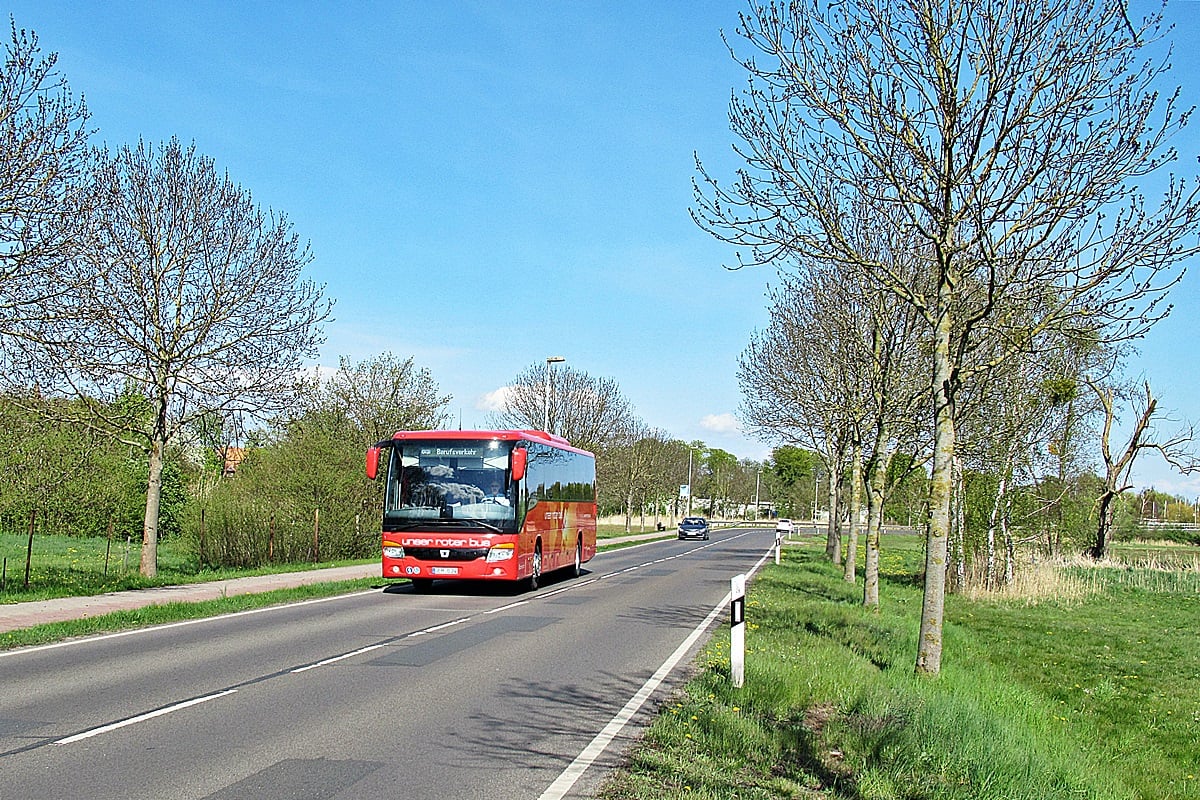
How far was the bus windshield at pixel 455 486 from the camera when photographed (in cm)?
2089

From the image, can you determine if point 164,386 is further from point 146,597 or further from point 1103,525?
point 1103,525

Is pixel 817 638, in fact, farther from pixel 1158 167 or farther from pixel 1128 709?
pixel 1158 167

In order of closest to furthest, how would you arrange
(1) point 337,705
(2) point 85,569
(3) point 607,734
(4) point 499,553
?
(3) point 607,734, (1) point 337,705, (4) point 499,553, (2) point 85,569

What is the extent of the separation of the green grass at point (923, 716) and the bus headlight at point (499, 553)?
16.3 ft

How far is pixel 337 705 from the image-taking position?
9.45 meters

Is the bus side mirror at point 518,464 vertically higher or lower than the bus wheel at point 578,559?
higher

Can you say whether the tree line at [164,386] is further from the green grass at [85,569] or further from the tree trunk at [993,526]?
the tree trunk at [993,526]

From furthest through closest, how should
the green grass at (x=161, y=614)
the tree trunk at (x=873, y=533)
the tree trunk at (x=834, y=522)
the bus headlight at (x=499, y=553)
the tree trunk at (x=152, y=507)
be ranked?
the tree trunk at (x=834, y=522)
the tree trunk at (x=152, y=507)
the bus headlight at (x=499, y=553)
the tree trunk at (x=873, y=533)
the green grass at (x=161, y=614)

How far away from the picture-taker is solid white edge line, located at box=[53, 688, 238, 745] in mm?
7793

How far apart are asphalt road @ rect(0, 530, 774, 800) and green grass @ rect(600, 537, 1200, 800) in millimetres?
770

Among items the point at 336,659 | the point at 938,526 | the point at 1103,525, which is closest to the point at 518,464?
the point at 336,659

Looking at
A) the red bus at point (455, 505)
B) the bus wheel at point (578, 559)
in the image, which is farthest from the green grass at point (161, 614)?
the bus wheel at point (578, 559)

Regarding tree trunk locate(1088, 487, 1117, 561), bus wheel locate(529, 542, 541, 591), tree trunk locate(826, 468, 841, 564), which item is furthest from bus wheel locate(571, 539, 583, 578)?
tree trunk locate(1088, 487, 1117, 561)

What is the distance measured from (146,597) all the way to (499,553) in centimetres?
638
